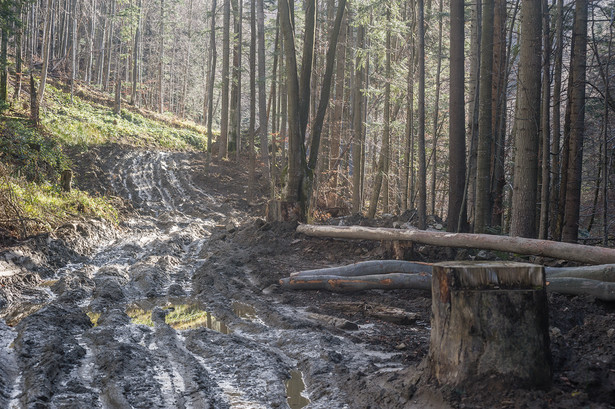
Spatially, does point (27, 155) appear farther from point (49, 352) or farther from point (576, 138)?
point (576, 138)

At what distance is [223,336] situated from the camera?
234 inches

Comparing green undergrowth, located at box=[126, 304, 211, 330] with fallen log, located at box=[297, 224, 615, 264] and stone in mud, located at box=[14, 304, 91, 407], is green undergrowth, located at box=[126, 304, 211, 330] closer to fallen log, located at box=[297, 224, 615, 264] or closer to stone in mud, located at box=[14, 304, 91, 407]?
stone in mud, located at box=[14, 304, 91, 407]

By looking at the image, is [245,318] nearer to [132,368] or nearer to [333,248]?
[132,368]

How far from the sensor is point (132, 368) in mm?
4652

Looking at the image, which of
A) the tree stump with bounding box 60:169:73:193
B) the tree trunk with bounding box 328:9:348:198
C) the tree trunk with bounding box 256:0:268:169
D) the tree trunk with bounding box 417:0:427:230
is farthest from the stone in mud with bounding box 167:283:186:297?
the tree trunk with bounding box 328:9:348:198

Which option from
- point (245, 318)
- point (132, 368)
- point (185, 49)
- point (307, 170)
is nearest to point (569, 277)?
point (245, 318)

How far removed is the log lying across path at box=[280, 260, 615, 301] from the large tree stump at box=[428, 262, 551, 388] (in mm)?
2753

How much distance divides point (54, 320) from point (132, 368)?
2.06 meters

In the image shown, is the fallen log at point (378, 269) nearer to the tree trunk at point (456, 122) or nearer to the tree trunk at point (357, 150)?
the tree trunk at point (456, 122)

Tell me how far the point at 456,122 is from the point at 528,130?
10.1ft

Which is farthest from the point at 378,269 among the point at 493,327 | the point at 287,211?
the point at 287,211

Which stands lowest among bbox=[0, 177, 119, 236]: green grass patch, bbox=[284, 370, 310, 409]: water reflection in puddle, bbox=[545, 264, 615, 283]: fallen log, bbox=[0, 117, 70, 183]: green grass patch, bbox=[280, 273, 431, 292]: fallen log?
bbox=[284, 370, 310, 409]: water reflection in puddle

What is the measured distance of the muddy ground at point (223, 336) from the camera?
12.9 feet

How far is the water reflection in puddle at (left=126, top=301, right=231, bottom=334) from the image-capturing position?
21.8ft
